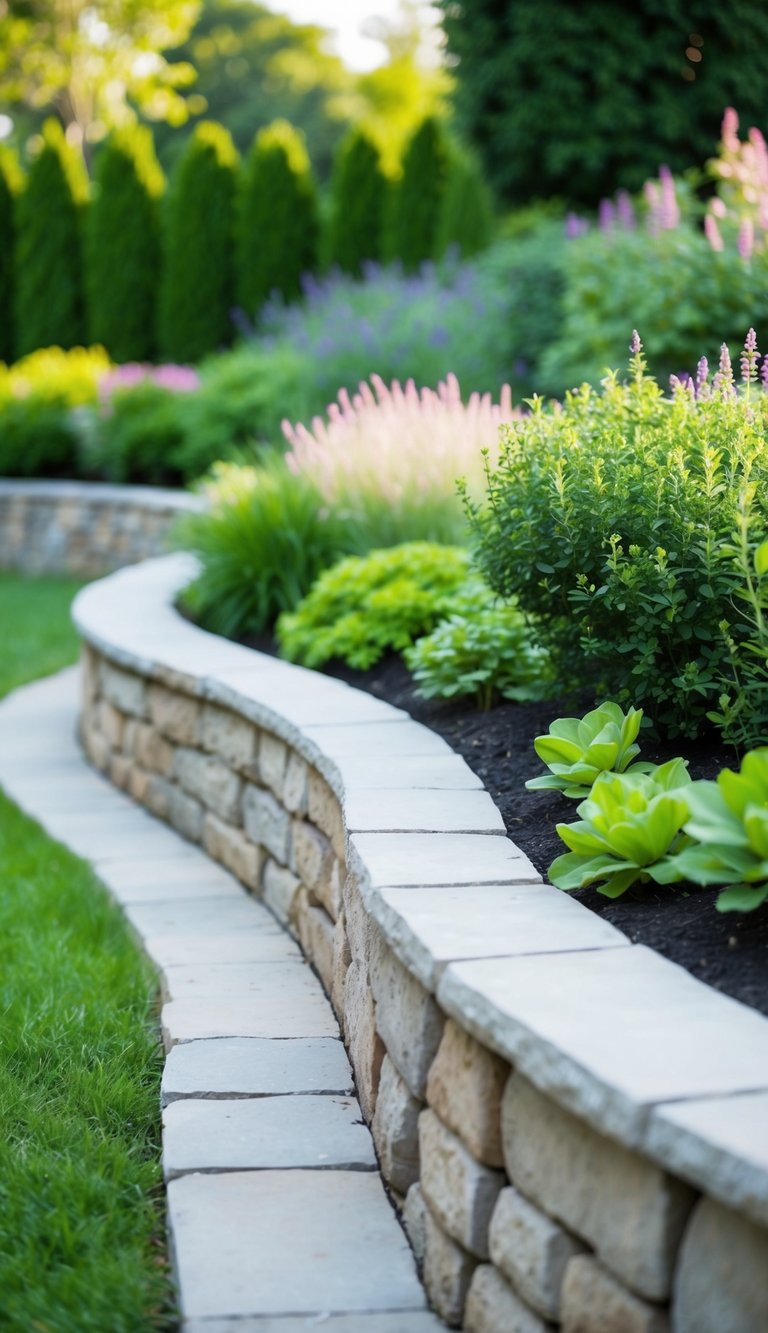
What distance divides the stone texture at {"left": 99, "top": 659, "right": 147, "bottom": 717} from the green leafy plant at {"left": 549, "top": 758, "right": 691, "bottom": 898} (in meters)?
2.37

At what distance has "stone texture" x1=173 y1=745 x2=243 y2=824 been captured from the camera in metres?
3.60

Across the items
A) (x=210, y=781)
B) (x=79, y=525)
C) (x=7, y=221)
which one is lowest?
(x=79, y=525)

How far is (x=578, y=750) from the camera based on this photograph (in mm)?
2342

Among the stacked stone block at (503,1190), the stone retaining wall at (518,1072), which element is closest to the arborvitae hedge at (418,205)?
the stone retaining wall at (518,1072)

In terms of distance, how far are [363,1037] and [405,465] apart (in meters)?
2.71

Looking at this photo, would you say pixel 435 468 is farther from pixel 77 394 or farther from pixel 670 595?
pixel 77 394

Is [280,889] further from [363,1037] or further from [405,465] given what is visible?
[405,465]

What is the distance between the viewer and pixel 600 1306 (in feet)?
4.75

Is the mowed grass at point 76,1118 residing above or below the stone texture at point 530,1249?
below

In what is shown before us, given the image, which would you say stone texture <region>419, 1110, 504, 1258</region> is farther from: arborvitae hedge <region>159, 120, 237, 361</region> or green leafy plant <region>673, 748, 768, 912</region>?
arborvitae hedge <region>159, 120, 237, 361</region>

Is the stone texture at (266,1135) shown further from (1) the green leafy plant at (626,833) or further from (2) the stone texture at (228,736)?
(2) the stone texture at (228,736)

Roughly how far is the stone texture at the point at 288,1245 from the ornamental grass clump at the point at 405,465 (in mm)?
2836

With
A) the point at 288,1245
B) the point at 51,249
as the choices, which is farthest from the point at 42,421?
the point at 288,1245

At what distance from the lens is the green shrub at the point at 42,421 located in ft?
37.2
